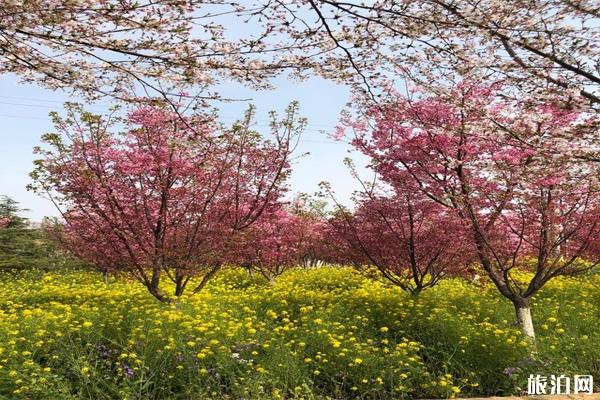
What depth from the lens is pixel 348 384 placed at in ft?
17.8

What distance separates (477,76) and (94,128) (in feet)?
18.2

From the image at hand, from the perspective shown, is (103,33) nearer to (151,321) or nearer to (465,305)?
(151,321)

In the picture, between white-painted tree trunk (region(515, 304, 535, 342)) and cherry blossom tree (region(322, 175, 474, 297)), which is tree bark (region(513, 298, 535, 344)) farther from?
cherry blossom tree (region(322, 175, 474, 297))

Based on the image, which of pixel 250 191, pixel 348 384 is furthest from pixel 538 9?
pixel 250 191

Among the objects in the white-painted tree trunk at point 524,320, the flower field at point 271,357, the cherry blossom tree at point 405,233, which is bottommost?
the flower field at point 271,357

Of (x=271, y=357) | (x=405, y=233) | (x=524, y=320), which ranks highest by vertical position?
(x=405, y=233)

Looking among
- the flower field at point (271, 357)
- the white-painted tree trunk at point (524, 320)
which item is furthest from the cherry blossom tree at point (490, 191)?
the flower field at point (271, 357)
